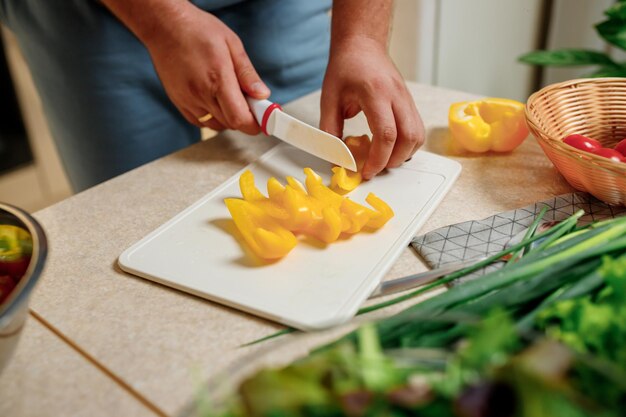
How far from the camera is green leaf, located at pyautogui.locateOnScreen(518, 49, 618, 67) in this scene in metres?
1.71

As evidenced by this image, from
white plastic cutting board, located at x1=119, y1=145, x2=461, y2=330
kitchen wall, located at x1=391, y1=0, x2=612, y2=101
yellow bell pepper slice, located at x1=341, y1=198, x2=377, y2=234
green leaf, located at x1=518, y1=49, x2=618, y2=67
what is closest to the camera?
white plastic cutting board, located at x1=119, y1=145, x2=461, y2=330

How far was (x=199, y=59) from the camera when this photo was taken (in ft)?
3.59

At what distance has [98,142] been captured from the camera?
1416mm

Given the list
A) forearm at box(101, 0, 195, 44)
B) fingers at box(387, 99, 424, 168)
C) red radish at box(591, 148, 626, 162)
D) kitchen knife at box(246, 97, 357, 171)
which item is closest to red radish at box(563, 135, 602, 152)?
red radish at box(591, 148, 626, 162)

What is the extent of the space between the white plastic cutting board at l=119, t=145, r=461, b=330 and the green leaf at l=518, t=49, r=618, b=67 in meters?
0.91

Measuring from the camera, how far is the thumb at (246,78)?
110cm

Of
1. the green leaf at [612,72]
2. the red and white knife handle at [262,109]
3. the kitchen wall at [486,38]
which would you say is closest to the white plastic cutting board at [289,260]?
the red and white knife handle at [262,109]

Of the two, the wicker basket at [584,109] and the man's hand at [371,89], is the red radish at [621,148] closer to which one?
the wicker basket at [584,109]

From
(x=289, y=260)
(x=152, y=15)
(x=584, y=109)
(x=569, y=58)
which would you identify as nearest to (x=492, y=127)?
(x=584, y=109)

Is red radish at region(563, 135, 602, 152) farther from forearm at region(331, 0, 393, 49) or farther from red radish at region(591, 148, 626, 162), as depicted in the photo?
forearm at region(331, 0, 393, 49)

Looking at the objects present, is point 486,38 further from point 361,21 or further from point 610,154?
point 610,154

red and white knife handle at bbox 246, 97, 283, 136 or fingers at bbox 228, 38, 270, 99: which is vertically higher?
fingers at bbox 228, 38, 270, 99

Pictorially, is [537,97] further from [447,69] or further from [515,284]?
[447,69]

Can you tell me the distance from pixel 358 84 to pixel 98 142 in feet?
2.35
